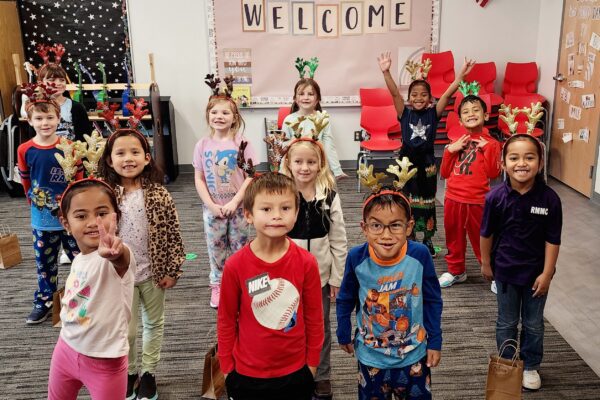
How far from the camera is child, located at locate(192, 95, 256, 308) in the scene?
9.78 feet

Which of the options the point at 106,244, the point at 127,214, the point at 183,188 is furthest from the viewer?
the point at 183,188

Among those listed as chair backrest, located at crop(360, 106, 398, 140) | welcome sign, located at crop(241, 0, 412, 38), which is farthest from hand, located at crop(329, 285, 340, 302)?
welcome sign, located at crop(241, 0, 412, 38)

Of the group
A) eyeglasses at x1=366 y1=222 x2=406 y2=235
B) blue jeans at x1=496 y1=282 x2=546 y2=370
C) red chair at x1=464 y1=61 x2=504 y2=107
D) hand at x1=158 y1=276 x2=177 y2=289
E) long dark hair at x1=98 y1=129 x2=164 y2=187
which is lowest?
blue jeans at x1=496 y1=282 x2=546 y2=370

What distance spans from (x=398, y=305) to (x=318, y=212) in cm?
54

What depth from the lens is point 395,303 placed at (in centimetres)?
181

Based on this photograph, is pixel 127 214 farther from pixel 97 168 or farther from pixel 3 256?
pixel 3 256

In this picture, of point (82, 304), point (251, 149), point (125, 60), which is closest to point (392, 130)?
point (125, 60)

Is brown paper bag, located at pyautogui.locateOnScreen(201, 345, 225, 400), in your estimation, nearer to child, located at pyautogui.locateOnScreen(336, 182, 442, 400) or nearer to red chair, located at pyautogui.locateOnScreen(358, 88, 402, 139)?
child, located at pyautogui.locateOnScreen(336, 182, 442, 400)

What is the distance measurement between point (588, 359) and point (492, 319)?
512 mm

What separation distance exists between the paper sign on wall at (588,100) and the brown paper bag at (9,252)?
4937mm

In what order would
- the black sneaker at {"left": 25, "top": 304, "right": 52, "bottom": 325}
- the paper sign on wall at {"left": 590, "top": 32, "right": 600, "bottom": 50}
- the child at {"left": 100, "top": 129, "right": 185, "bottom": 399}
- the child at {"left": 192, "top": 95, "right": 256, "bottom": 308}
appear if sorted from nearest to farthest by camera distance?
the child at {"left": 100, "top": 129, "right": 185, "bottom": 399}
the child at {"left": 192, "top": 95, "right": 256, "bottom": 308}
the black sneaker at {"left": 25, "top": 304, "right": 52, "bottom": 325}
the paper sign on wall at {"left": 590, "top": 32, "right": 600, "bottom": 50}

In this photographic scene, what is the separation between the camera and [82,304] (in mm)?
1751

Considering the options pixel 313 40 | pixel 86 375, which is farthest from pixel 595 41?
pixel 86 375

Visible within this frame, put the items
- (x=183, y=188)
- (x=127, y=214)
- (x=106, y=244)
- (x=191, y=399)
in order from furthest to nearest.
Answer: (x=183, y=188), (x=191, y=399), (x=127, y=214), (x=106, y=244)
